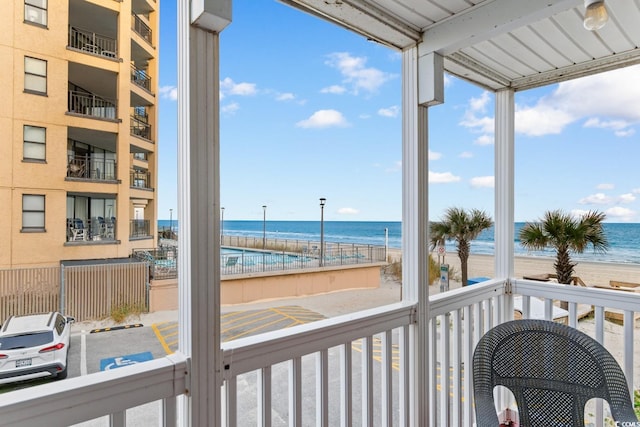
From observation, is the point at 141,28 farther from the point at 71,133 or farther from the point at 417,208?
the point at 417,208

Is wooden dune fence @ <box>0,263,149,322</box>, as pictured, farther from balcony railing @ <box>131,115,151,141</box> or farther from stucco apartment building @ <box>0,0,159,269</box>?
balcony railing @ <box>131,115,151,141</box>

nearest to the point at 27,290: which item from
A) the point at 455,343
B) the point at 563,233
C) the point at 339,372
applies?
the point at 339,372

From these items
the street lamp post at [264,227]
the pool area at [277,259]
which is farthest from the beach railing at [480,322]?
the street lamp post at [264,227]

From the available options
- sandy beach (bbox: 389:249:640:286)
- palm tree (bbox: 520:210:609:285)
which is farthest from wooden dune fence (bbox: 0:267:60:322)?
palm tree (bbox: 520:210:609:285)

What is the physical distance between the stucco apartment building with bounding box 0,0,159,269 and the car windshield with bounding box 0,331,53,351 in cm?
15

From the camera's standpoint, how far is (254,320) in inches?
47.3

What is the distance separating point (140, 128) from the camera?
0.90 m

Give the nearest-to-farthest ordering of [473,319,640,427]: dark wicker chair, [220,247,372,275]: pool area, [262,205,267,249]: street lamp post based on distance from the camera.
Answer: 1. [220,247,372,275]: pool area
2. [262,205,267,249]: street lamp post
3. [473,319,640,427]: dark wicker chair

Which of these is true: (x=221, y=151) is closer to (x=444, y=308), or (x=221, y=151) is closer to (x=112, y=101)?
(x=112, y=101)

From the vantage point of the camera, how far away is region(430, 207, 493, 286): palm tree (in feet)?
7.08

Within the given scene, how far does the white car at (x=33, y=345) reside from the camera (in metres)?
0.72

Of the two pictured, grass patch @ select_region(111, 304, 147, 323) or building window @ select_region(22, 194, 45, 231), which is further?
grass patch @ select_region(111, 304, 147, 323)

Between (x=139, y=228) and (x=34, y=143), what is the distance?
0.28m

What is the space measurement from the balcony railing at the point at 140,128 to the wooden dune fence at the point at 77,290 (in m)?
0.34
